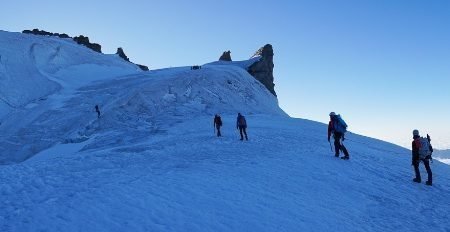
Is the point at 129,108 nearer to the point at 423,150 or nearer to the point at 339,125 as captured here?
the point at 339,125

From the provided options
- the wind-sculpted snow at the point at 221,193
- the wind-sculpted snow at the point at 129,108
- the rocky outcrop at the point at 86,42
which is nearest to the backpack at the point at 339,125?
the wind-sculpted snow at the point at 221,193

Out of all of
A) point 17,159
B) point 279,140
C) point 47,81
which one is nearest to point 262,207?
point 279,140

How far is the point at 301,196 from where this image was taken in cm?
1388

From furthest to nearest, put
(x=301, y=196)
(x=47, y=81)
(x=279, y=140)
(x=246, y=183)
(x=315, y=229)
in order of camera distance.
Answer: (x=47, y=81) → (x=279, y=140) → (x=246, y=183) → (x=301, y=196) → (x=315, y=229)

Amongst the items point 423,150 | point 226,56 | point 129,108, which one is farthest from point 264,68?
point 423,150

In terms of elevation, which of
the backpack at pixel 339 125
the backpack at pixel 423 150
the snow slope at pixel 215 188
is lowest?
the snow slope at pixel 215 188

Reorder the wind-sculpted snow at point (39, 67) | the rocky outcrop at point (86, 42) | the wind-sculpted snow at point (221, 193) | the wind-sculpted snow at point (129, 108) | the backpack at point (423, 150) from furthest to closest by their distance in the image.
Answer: the rocky outcrop at point (86, 42), the wind-sculpted snow at point (39, 67), the wind-sculpted snow at point (129, 108), the backpack at point (423, 150), the wind-sculpted snow at point (221, 193)

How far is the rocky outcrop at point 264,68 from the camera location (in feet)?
271

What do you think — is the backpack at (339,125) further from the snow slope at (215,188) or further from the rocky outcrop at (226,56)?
the rocky outcrop at (226,56)

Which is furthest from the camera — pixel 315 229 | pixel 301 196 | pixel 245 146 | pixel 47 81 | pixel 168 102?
pixel 47 81

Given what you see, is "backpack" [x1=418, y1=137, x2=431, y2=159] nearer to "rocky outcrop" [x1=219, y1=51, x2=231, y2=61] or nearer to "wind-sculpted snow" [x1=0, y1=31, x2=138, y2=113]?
"wind-sculpted snow" [x1=0, y1=31, x2=138, y2=113]

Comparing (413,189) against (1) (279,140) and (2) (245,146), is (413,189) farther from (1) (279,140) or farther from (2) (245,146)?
(1) (279,140)

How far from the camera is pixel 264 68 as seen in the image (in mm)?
84250

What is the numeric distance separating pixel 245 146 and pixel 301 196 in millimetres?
11172
